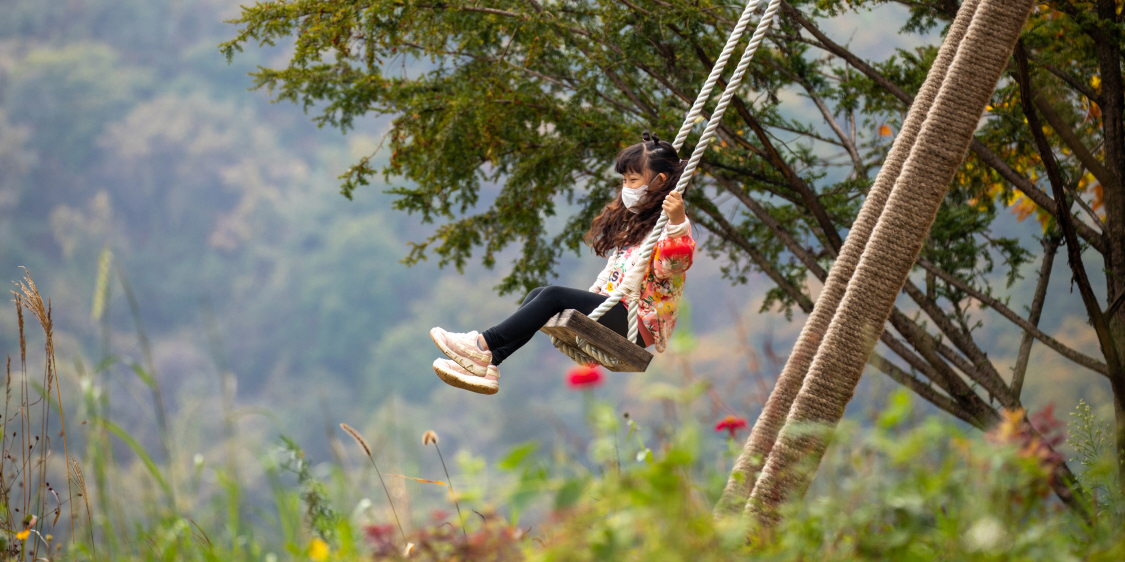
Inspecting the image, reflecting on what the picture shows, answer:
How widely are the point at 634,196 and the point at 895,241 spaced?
64.8 inches

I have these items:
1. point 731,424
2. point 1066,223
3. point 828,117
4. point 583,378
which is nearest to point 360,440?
point 583,378

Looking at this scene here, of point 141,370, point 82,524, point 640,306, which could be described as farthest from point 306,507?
point 640,306

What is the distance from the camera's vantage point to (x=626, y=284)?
121 inches

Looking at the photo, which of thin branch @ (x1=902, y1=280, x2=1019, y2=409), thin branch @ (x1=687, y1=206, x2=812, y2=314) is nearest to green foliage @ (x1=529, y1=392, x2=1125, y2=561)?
thin branch @ (x1=902, y1=280, x2=1019, y2=409)

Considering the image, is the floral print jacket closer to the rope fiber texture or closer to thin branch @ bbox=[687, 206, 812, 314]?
the rope fiber texture

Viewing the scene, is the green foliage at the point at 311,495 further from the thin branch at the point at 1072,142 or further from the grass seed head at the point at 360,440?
the thin branch at the point at 1072,142

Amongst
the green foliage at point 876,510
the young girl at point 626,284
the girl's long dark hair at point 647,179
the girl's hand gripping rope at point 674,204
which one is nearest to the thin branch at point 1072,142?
the girl's long dark hair at point 647,179

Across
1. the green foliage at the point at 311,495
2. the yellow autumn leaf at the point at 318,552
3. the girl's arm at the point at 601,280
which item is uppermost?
the girl's arm at the point at 601,280

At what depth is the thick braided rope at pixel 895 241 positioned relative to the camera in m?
1.77

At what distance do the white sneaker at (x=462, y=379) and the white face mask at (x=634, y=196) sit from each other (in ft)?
3.45

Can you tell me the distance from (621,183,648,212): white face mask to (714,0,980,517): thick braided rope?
1.18m

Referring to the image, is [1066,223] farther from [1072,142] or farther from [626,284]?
[626,284]

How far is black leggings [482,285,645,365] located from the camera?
314 centimetres

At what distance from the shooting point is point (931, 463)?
1220 millimetres
